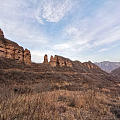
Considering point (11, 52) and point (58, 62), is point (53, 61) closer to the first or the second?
point (58, 62)

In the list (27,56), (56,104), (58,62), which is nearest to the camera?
(56,104)

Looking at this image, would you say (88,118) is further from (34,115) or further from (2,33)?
(2,33)

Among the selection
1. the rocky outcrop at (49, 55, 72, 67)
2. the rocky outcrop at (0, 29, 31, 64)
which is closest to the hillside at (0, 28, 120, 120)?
the rocky outcrop at (0, 29, 31, 64)

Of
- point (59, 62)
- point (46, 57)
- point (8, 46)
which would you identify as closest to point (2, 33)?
point (8, 46)

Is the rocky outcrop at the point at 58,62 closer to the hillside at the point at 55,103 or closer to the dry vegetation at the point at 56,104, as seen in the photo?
the hillside at the point at 55,103

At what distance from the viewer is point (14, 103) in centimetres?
273

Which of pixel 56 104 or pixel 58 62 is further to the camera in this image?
pixel 58 62

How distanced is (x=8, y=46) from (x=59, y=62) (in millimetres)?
30270

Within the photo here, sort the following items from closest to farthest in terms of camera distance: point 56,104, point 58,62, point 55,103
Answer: point 56,104
point 55,103
point 58,62

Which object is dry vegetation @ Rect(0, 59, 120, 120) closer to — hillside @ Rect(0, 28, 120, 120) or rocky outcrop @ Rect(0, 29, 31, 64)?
hillside @ Rect(0, 28, 120, 120)

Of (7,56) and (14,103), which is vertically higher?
(7,56)

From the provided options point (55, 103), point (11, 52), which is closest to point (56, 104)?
point (55, 103)

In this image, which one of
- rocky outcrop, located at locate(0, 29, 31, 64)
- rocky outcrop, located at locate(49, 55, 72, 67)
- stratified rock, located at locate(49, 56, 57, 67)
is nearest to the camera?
rocky outcrop, located at locate(0, 29, 31, 64)

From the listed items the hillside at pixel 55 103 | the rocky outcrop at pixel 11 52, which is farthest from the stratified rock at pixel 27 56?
the hillside at pixel 55 103
